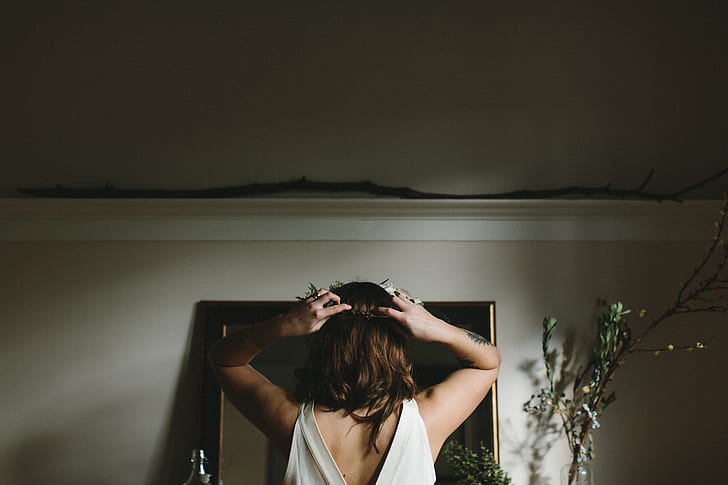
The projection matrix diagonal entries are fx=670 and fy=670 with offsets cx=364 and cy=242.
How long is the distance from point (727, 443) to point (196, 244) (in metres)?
1.94

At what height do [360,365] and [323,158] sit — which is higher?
[323,158]

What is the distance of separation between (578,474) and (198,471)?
1.18 meters

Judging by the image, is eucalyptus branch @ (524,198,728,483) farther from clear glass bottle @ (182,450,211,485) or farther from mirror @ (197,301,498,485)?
clear glass bottle @ (182,450,211,485)

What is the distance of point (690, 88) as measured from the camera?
2.47m

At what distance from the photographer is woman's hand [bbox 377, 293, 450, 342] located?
1.45 m

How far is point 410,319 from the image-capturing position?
4.78 ft

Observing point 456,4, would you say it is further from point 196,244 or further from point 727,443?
point 727,443

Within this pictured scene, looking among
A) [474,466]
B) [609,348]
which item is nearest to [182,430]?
[474,466]

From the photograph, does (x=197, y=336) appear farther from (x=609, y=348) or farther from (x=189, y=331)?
(x=609, y=348)

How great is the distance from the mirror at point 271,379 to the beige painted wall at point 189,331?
2.1 inches

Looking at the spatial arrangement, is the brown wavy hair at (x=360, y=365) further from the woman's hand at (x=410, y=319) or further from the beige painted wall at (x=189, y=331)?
the beige painted wall at (x=189, y=331)

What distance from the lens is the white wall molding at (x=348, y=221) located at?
2330mm

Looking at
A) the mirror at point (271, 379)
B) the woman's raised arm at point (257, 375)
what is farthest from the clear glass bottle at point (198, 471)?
the woman's raised arm at point (257, 375)

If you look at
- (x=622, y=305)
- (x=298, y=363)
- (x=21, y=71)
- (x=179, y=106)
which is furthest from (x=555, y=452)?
(x=21, y=71)
